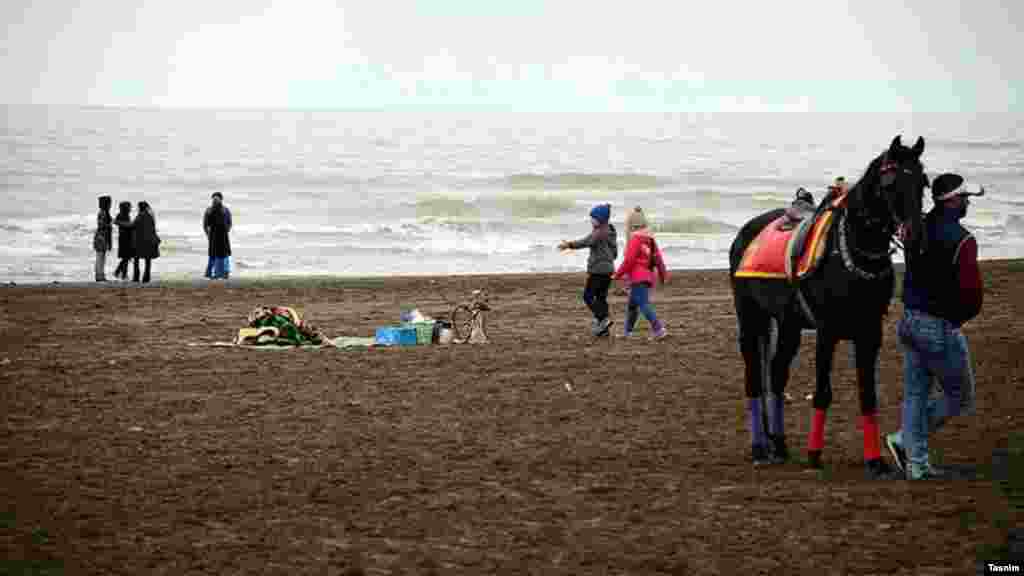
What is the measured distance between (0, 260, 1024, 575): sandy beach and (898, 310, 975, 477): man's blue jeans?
0.40 m

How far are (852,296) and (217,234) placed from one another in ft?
72.2

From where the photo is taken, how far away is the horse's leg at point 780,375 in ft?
35.3

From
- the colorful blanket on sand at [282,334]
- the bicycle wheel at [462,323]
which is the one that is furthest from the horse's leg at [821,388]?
the colorful blanket on sand at [282,334]

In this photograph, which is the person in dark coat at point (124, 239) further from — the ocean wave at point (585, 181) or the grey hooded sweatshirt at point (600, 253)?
the ocean wave at point (585, 181)

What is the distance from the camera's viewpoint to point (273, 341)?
18469mm

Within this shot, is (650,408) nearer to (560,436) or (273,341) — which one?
(560,436)

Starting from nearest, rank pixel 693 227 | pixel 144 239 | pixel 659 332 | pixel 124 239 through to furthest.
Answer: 1. pixel 659 332
2. pixel 144 239
3. pixel 124 239
4. pixel 693 227

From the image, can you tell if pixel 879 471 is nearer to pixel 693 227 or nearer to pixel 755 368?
pixel 755 368

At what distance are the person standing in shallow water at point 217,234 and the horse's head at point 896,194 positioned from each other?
69.8ft

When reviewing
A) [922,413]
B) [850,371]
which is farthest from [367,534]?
[850,371]

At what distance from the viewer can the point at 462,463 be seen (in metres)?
11.0

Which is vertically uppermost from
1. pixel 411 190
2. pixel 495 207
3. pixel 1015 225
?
pixel 411 190

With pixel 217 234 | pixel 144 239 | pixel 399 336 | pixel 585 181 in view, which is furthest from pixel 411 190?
pixel 399 336

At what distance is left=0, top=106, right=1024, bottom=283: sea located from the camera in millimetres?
42062
